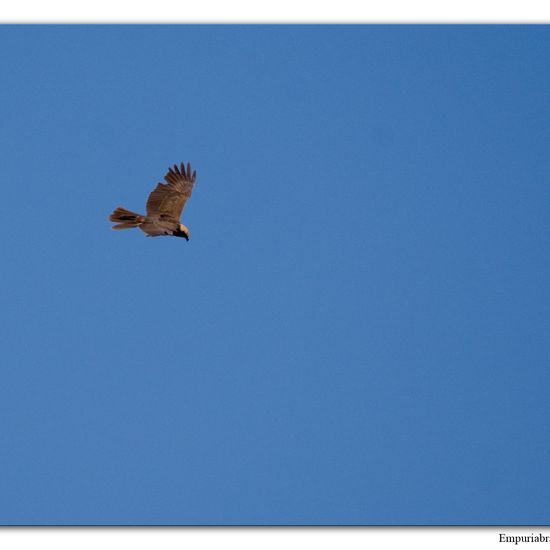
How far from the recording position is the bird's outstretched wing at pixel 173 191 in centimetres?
1966

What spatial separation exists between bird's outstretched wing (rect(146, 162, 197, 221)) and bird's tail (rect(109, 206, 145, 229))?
313 millimetres

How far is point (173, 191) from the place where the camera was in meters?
19.7

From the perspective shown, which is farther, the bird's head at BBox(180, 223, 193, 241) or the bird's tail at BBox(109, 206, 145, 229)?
the bird's head at BBox(180, 223, 193, 241)

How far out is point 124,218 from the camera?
64.6 ft

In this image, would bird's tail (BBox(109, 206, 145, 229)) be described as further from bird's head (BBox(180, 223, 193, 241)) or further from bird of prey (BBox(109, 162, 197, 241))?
bird's head (BBox(180, 223, 193, 241))

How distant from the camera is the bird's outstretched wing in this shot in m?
19.7

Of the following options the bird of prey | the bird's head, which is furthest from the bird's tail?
the bird's head

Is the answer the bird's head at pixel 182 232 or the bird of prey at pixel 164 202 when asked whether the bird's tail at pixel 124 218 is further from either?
the bird's head at pixel 182 232

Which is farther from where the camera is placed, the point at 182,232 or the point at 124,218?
the point at 182,232

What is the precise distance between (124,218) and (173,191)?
101 cm

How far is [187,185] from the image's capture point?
19.7 meters

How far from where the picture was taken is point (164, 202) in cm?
1972
